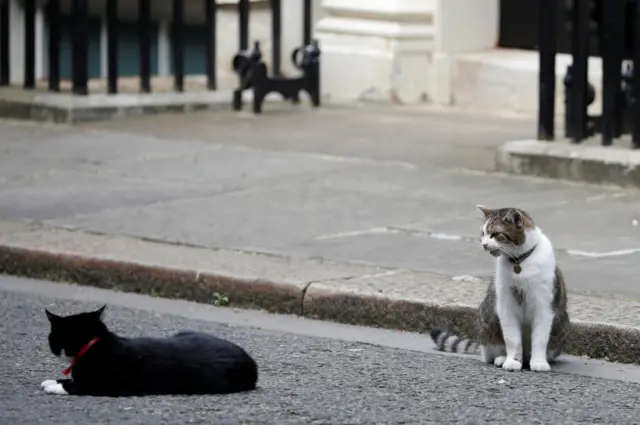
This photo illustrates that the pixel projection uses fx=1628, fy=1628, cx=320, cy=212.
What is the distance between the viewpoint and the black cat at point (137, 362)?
5402mm

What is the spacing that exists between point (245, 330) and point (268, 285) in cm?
48

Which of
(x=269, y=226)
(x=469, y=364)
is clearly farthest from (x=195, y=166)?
(x=469, y=364)

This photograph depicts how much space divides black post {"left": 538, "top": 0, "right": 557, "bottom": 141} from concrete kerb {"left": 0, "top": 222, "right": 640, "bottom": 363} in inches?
129

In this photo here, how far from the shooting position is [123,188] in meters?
10.1

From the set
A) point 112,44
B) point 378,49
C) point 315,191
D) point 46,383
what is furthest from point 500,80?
point 46,383

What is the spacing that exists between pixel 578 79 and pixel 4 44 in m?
5.59

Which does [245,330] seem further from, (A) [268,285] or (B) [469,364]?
(B) [469,364]

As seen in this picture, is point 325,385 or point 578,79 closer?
point 325,385

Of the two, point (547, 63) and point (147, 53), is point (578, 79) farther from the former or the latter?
point (147, 53)

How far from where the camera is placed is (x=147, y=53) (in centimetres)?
1355

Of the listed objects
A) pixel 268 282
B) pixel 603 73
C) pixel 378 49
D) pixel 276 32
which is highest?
pixel 276 32

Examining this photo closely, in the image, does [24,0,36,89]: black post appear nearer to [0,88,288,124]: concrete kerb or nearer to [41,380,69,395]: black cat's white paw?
[0,88,288,124]: concrete kerb

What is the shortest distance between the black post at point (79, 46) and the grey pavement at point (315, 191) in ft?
1.41

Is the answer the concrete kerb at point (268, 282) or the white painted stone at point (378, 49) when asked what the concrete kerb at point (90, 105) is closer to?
the white painted stone at point (378, 49)
